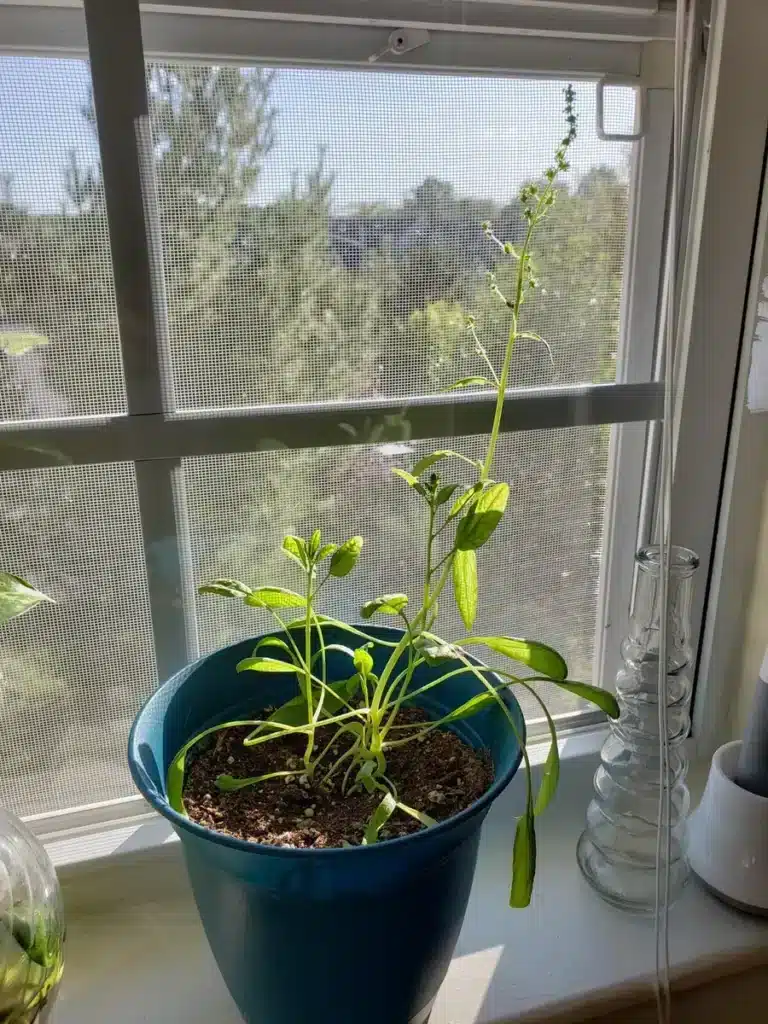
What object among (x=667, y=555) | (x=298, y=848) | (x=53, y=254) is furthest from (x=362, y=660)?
(x=53, y=254)

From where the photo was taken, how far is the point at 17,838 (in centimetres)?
63

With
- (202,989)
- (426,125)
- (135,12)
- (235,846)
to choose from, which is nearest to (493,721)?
(235,846)

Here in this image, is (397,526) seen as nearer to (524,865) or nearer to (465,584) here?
(465,584)

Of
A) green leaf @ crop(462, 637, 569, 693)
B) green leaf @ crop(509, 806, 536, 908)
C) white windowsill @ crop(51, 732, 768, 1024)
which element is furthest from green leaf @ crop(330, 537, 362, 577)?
white windowsill @ crop(51, 732, 768, 1024)

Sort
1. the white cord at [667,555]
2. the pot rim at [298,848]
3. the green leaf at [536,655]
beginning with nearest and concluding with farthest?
the pot rim at [298,848]
the green leaf at [536,655]
the white cord at [667,555]

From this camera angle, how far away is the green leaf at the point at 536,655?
0.63 meters

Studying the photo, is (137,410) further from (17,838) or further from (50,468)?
(17,838)

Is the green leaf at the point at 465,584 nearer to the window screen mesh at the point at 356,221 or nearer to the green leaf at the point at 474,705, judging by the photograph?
the green leaf at the point at 474,705

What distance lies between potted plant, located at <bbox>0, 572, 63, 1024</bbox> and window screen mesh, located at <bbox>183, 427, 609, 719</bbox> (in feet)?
0.70

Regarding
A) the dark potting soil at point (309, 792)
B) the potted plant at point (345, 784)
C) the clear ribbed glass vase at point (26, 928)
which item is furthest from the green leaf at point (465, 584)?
the clear ribbed glass vase at point (26, 928)

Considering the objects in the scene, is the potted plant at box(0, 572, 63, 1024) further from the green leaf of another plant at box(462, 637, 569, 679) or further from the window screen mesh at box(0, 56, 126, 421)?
the green leaf of another plant at box(462, 637, 569, 679)

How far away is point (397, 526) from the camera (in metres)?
0.83

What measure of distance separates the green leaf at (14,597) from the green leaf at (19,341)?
0.64ft

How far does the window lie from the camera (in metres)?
0.66
